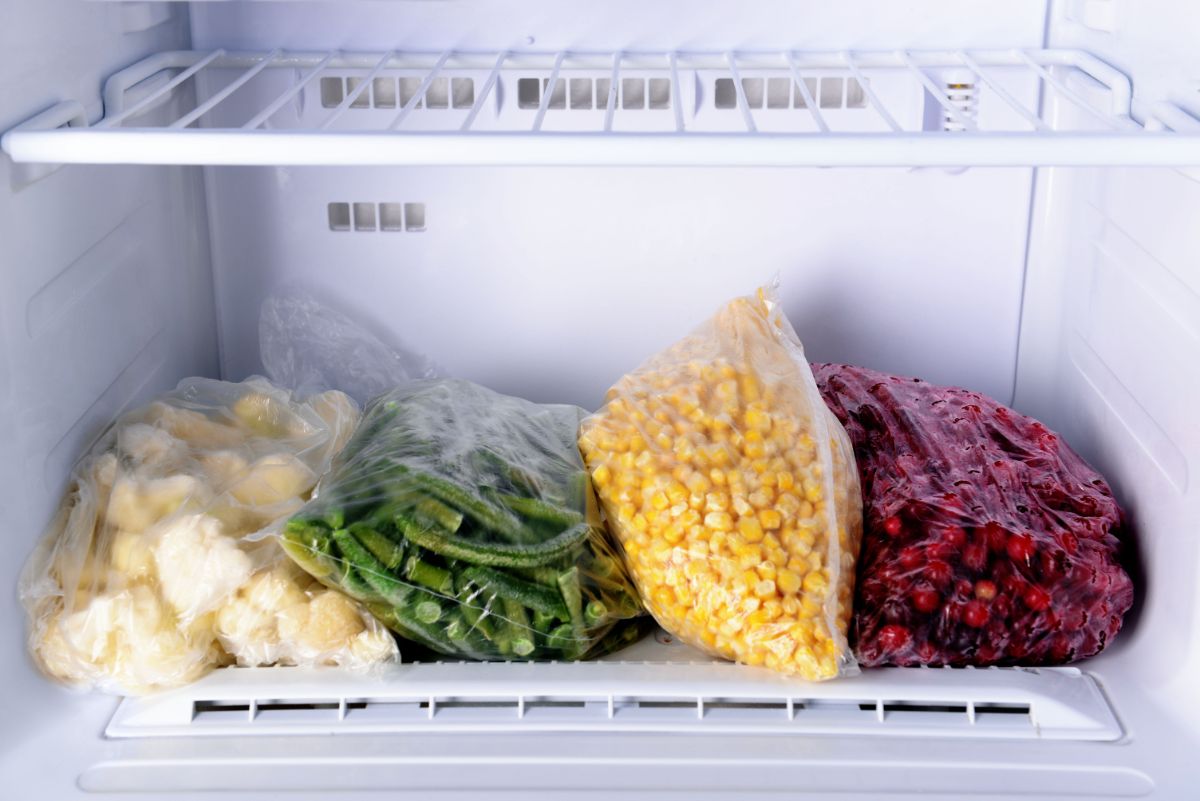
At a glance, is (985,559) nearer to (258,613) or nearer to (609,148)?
(609,148)

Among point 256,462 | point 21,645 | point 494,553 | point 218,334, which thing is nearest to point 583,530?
point 494,553

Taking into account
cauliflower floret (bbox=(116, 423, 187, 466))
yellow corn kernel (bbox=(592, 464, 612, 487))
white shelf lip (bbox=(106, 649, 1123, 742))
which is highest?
cauliflower floret (bbox=(116, 423, 187, 466))

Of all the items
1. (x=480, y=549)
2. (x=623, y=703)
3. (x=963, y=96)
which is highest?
(x=963, y=96)

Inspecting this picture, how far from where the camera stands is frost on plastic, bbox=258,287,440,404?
132cm

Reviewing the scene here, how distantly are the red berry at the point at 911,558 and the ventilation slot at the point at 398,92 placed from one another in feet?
2.15

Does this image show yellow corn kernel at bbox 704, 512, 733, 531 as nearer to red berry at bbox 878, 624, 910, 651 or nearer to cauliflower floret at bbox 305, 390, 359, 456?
red berry at bbox 878, 624, 910, 651

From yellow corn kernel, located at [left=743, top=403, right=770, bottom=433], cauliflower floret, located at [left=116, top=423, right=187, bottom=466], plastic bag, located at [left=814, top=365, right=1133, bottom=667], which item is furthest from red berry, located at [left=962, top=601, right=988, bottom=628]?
cauliflower floret, located at [left=116, top=423, right=187, bottom=466]

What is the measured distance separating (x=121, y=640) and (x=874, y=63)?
35.6 inches

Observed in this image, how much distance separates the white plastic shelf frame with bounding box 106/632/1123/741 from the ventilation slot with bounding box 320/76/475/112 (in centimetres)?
62

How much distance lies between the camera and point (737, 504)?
101 cm

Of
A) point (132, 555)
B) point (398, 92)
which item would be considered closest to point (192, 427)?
point (132, 555)

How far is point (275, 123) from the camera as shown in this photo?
1305mm

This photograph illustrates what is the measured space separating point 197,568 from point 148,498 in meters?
0.10

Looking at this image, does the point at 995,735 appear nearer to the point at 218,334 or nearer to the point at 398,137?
the point at 398,137
